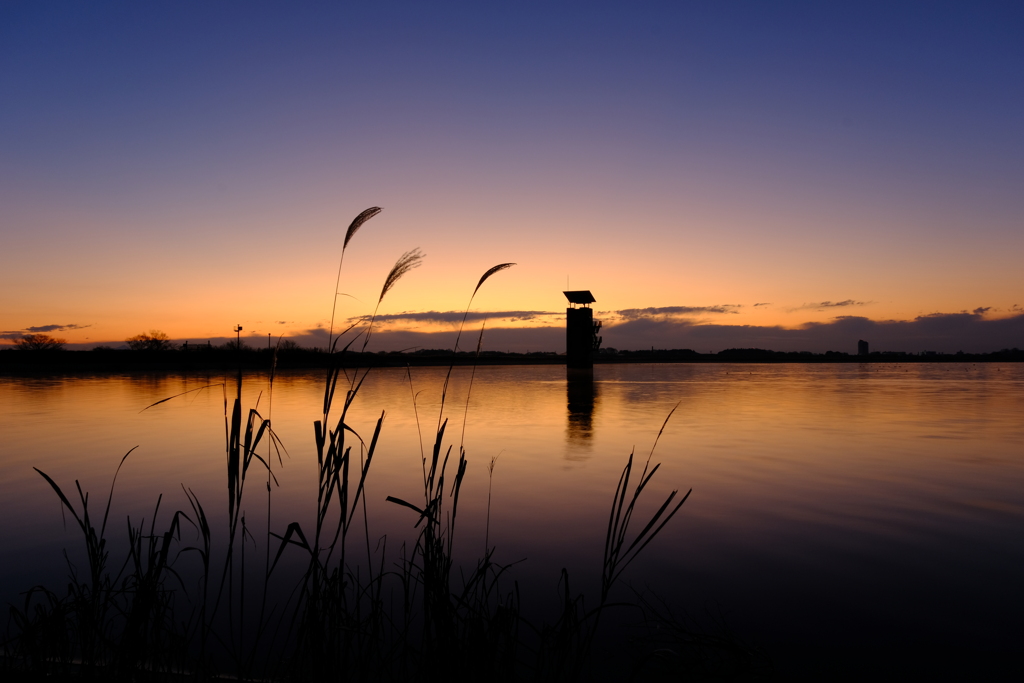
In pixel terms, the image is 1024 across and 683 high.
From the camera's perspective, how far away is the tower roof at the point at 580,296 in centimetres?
4462

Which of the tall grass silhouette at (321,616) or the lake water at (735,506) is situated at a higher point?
the tall grass silhouette at (321,616)

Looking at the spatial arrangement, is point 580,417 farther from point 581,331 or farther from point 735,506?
point 581,331

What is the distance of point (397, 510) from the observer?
668 centimetres

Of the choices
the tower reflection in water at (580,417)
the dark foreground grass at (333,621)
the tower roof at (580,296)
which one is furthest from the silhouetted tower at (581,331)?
the dark foreground grass at (333,621)

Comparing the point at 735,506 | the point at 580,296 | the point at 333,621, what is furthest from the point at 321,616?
the point at 580,296

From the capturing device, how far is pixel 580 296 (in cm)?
4497

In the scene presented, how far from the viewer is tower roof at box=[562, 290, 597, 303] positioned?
146 ft

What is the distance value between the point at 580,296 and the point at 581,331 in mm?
2845

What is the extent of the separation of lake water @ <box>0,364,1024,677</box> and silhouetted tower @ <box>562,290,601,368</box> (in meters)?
30.4

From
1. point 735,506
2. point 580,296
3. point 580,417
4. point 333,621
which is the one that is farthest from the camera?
point 580,296

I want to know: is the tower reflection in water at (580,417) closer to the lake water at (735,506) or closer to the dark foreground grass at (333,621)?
the lake water at (735,506)

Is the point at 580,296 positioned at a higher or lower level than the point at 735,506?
higher

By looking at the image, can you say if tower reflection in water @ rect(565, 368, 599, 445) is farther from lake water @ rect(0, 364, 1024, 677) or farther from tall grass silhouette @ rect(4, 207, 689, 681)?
tall grass silhouette @ rect(4, 207, 689, 681)

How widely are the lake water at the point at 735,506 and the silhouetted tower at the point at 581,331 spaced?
3039 cm
